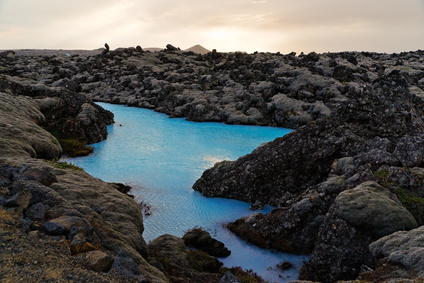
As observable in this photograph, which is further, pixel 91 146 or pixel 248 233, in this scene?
pixel 91 146

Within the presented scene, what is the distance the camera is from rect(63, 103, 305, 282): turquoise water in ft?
70.2

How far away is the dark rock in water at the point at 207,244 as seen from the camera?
20.0 meters

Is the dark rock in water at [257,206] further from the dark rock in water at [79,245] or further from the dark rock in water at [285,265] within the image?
the dark rock in water at [79,245]

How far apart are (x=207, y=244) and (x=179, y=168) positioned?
1865 cm

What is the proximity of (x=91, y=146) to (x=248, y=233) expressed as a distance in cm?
3164

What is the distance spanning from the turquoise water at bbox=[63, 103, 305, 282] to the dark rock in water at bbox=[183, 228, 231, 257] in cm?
55

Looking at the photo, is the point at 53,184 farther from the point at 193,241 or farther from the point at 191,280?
the point at 193,241

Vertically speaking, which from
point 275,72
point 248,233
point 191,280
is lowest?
point 248,233

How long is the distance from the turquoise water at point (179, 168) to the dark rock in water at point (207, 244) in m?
0.55

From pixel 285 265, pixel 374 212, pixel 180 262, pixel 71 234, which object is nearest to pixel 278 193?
pixel 285 265

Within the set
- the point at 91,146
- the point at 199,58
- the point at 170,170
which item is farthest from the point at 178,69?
the point at 170,170

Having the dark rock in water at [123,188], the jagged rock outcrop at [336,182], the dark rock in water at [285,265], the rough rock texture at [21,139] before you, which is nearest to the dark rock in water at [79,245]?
the rough rock texture at [21,139]

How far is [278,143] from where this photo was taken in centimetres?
2892

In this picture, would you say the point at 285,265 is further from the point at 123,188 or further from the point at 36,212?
the point at 123,188
